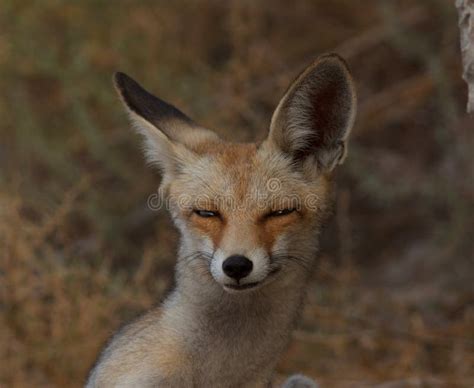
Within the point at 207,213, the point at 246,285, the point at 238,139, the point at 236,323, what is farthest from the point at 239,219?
the point at 238,139

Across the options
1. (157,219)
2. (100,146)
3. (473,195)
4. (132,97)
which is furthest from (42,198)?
(132,97)

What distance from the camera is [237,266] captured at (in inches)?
176

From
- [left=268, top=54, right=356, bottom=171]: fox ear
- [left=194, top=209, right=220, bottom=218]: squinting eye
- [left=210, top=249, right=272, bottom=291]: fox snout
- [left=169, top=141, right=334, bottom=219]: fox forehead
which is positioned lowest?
[left=210, top=249, right=272, bottom=291]: fox snout

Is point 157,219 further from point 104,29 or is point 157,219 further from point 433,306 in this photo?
point 433,306

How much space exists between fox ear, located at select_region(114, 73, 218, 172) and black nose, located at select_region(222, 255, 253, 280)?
85 centimetres

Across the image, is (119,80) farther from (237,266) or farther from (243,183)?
(237,266)

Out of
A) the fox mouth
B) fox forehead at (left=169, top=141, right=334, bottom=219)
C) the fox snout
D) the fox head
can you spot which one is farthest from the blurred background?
the fox snout

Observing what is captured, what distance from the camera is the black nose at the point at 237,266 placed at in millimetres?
4469

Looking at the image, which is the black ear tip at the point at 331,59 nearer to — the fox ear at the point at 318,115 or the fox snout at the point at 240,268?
the fox ear at the point at 318,115

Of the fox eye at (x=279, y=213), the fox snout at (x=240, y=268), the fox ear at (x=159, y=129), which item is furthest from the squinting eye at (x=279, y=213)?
the fox ear at (x=159, y=129)

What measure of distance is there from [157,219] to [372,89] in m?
2.76

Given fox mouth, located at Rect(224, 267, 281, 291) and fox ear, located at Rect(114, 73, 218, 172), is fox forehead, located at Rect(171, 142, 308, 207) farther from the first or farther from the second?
fox mouth, located at Rect(224, 267, 281, 291)

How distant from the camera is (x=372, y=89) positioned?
10.7 meters

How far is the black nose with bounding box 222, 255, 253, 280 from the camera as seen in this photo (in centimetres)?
447
